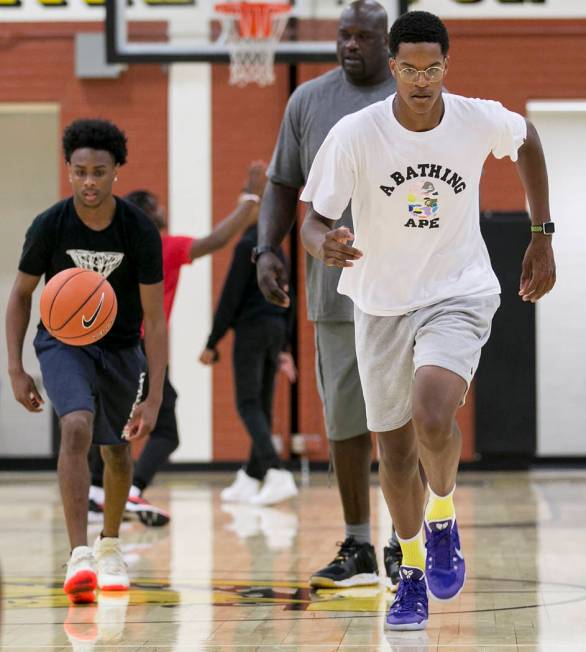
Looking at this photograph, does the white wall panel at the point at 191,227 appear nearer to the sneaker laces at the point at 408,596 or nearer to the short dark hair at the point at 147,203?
the short dark hair at the point at 147,203

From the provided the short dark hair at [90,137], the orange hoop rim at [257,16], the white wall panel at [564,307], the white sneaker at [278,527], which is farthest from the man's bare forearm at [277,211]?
the white wall panel at [564,307]

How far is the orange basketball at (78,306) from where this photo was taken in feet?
16.0

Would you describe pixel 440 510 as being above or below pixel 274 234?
below

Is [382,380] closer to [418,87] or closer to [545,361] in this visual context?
[418,87]

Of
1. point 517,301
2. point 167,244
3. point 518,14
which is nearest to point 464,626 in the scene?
point 167,244

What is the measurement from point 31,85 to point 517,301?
4555mm

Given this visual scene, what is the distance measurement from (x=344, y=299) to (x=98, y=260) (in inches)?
38.5

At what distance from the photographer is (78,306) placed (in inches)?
191

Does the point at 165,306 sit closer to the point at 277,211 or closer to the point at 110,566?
the point at 277,211

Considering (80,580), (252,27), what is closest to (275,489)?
(252,27)

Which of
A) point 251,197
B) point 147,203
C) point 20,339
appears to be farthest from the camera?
point 147,203

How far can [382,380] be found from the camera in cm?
425

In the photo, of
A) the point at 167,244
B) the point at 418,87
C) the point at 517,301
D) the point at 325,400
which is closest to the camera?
the point at 418,87

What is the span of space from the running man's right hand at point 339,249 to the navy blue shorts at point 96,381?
5.02 ft
